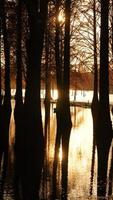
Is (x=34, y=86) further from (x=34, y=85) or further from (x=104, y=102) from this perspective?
(x=104, y=102)

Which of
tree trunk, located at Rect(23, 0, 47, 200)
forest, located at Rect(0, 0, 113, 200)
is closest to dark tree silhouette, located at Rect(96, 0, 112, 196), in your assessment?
forest, located at Rect(0, 0, 113, 200)

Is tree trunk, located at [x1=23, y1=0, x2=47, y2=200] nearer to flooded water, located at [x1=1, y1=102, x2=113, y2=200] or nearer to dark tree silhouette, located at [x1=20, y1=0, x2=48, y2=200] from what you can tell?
dark tree silhouette, located at [x1=20, y1=0, x2=48, y2=200]

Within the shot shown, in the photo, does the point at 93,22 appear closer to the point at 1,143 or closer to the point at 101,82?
the point at 101,82

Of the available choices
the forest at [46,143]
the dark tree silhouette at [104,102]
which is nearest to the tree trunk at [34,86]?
the forest at [46,143]

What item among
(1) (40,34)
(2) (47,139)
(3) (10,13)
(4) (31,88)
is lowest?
(2) (47,139)

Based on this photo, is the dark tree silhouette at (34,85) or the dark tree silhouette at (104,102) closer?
the dark tree silhouette at (34,85)

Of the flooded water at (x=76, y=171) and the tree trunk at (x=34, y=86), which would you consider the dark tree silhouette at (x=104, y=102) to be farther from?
the tree trunk at (x=34, y=86)

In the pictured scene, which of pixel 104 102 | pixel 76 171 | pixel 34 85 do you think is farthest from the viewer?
pixel 104 102

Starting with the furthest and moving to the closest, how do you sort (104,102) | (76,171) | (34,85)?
(104,102)
(34,85)
(76,171)

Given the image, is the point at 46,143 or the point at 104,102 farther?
the point at 104,102

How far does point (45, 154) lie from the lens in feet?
57.7

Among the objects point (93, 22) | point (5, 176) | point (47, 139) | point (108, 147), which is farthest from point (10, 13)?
point (5, 176)

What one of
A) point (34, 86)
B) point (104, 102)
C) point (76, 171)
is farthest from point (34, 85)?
point (76, 171)

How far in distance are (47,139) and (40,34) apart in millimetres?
4298
